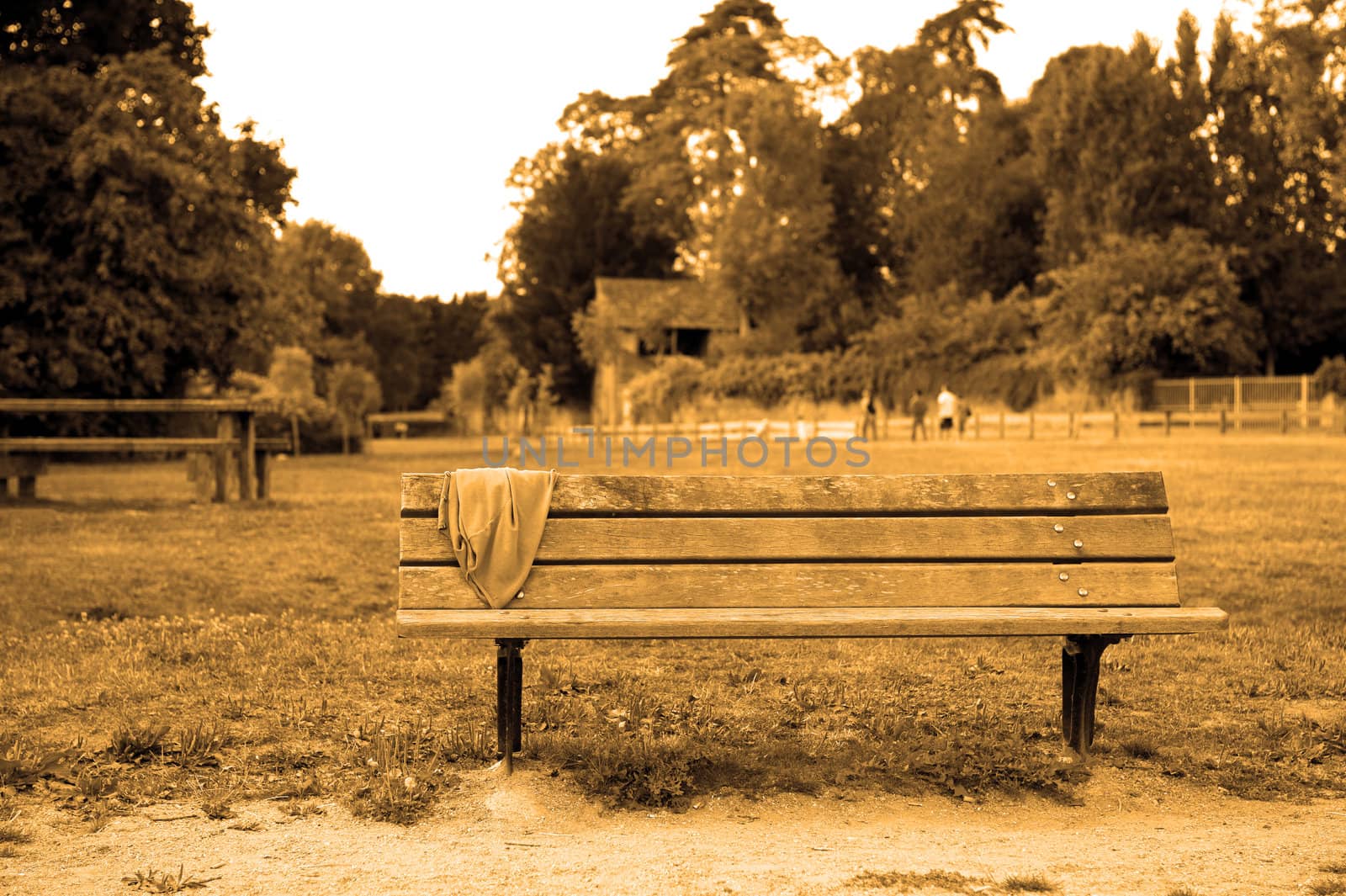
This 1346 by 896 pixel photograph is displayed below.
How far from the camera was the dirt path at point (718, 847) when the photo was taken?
3.77 meters

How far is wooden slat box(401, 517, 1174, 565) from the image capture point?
511 cm

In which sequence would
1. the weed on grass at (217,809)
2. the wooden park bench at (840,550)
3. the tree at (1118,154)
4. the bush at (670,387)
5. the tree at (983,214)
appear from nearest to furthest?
1. the weed on grass at (217,809)
2. the wooden park bench at (840,550)
3. the tree at (1118,154)
4. the tree at (983,214)
5. the bush at (670,387)

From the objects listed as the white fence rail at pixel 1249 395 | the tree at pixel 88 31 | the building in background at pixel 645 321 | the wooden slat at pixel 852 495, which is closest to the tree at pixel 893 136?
the building in background at pixel 645 321

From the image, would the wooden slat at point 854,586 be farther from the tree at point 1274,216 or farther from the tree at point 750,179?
the tree at point 750,179

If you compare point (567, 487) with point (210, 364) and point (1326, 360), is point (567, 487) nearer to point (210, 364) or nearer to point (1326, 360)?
point (210, 364)

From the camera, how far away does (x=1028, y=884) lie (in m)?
3.72

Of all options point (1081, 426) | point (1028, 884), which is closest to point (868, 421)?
point (1081, 426)

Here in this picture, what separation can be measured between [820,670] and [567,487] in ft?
7.64

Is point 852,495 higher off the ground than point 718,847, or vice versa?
point 852,495

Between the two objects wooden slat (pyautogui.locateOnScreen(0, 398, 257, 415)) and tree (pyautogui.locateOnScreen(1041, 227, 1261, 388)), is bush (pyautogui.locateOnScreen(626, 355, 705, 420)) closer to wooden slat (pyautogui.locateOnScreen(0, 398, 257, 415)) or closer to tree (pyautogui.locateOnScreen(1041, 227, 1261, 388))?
tree (pyautogui.locateOnScreen(1041, 227, 1261, 388))

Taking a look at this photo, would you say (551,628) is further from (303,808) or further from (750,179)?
(750,179)

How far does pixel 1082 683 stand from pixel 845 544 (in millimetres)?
1034

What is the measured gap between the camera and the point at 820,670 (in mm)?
6895

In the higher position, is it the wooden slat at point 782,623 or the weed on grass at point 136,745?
the wooden slat at point 782,623
